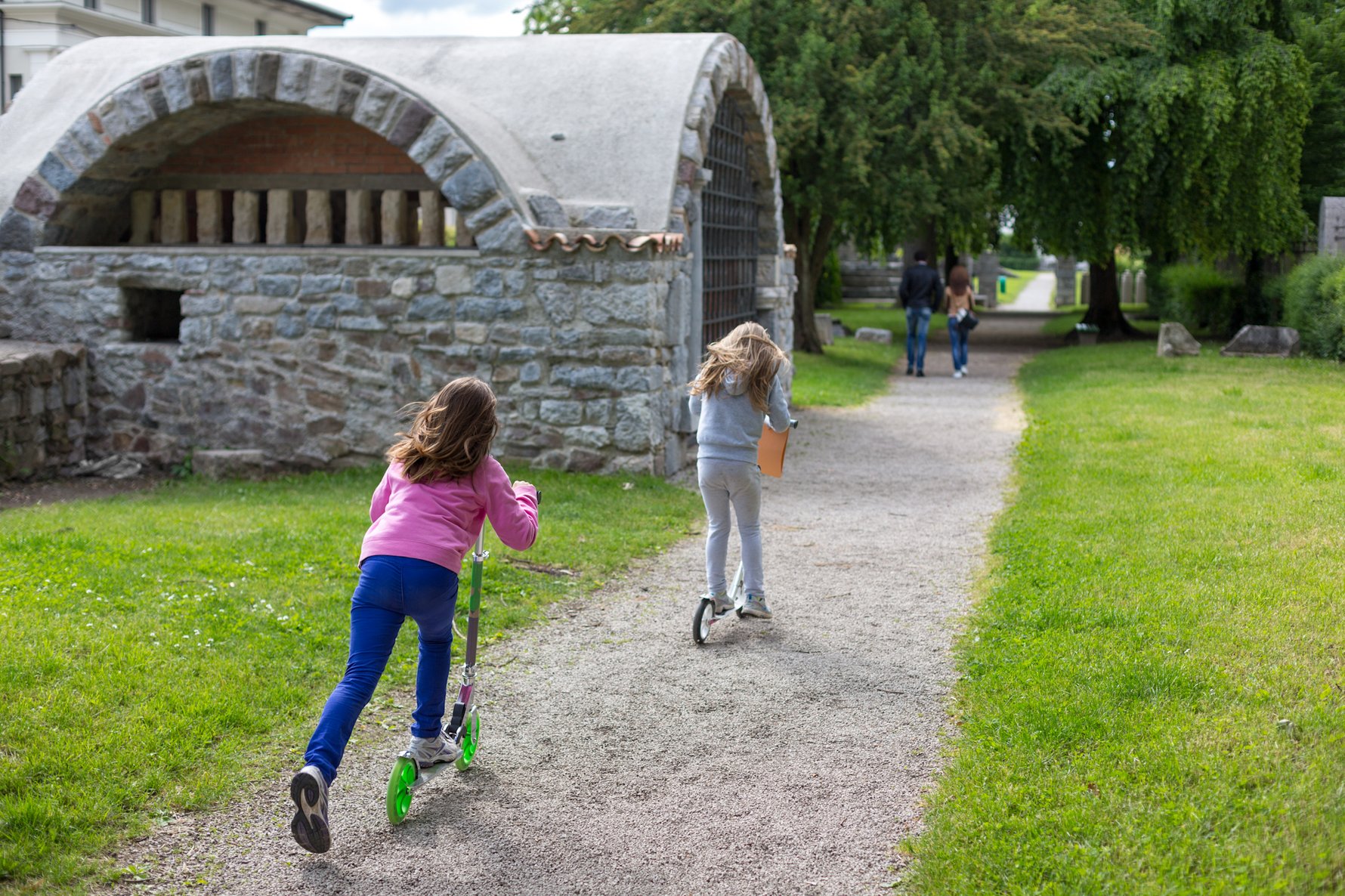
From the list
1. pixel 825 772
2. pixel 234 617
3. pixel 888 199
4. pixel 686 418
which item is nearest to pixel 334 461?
pixel 686 418

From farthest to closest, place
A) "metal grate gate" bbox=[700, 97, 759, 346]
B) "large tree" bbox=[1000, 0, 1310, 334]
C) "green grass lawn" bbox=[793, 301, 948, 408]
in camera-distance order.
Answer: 1. "large tree" bbox=[1000, 0, 1310, 334]
2. "green grass lawn" bbox=[793, 301, 948, 408]
3. "metal grate gate" bbox=[700, 97, 759, 346]

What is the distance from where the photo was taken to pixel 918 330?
747 inches

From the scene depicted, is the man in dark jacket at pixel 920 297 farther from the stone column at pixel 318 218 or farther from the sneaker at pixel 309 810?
the sneaker at pixel 309 810

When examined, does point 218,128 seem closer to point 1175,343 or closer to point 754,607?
point 754,607

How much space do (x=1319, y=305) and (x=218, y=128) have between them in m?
14.5

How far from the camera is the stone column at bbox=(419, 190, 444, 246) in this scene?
1081cm

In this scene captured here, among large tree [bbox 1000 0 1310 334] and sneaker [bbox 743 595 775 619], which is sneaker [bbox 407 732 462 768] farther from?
large tree [bbox 1000 0 1310 334]

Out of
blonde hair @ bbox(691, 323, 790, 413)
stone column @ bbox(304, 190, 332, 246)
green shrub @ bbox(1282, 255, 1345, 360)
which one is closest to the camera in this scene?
blonde hair @ bbox(691, 323, 790, 413)

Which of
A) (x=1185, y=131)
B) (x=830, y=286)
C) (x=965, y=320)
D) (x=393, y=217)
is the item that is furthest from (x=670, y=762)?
(x=830, y=286)

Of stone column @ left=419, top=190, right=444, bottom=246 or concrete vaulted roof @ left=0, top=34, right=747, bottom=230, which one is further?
stone column @ left=419, top=190, right=444, bottom=246

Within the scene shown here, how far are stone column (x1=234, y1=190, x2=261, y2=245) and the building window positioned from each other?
2.68 feet

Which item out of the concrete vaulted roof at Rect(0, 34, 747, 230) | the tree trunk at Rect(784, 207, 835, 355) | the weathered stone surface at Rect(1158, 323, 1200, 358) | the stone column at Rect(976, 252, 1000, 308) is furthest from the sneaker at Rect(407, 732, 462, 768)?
the stone column at Rect(976, 252, 1000, 308)

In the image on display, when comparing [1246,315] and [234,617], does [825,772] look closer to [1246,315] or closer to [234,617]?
[234,617]

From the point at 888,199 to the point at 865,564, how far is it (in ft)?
37.3
